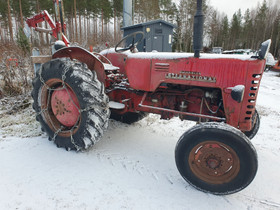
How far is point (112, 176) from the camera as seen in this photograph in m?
2.23

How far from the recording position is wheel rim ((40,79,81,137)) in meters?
2.63

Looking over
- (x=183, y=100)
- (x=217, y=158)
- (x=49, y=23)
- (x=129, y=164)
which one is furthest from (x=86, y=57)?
(x=49, y=23)

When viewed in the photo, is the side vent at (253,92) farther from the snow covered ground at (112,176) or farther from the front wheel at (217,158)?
the snow covered ground at (112,176)

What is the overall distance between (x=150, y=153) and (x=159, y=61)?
4.23 ft

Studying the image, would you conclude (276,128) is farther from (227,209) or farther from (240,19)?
(240,19)

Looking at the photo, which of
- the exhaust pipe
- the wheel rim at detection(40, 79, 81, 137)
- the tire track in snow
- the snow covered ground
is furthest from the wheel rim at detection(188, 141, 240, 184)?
the wheel rim at detection(40, 79, 81, 137)

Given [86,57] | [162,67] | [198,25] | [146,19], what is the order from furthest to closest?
[146,19], [86,57], [162,67], [198,25]

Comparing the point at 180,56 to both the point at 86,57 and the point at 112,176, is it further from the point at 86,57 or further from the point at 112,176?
the point at 112,176

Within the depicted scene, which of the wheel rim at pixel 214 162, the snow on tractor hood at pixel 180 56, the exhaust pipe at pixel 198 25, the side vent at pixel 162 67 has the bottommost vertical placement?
the wheel rim at pixel 214 162

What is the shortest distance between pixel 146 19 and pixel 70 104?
26698 mm

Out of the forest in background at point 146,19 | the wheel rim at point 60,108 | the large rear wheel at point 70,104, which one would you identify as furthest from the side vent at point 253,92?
the forest in background at point 146,19

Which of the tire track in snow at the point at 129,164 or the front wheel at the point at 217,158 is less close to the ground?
the front wheel at the point at 217,158

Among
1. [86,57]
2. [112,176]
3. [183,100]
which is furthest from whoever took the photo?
[86,57]

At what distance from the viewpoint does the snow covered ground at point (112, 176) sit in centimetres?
186
